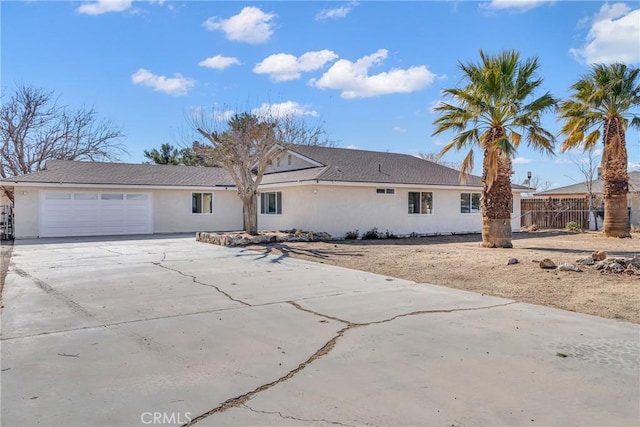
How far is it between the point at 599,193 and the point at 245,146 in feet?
77.8

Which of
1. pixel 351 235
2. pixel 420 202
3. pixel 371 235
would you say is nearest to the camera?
pixel 351 235

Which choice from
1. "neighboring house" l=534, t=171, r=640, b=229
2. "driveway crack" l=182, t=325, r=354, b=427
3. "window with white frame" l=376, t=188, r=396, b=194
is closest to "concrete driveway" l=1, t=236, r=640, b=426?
"driveway crack" l=182, t=325, r=354, b=427

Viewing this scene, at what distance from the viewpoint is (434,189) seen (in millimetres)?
21156

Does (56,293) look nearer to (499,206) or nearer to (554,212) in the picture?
(499,206)

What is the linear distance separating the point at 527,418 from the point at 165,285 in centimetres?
667

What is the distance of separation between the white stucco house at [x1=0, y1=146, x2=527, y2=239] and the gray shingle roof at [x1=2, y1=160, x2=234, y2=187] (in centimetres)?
5

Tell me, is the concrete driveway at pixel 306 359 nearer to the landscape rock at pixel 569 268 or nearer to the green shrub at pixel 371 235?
the landscape rock at pixel 569 268

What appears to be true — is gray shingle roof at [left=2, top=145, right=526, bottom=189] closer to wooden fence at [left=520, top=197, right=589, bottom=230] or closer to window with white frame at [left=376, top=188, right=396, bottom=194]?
window with white frame at [left=376, top=188, right=396, bottom=194]

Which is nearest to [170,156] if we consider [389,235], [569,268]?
[389,235]

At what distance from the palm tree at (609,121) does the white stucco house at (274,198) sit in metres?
5.34

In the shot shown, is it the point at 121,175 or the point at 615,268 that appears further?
the point at 121,175

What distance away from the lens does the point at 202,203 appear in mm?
23562

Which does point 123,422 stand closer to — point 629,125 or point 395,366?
point 395,366

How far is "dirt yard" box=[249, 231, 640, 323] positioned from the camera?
6.86m
